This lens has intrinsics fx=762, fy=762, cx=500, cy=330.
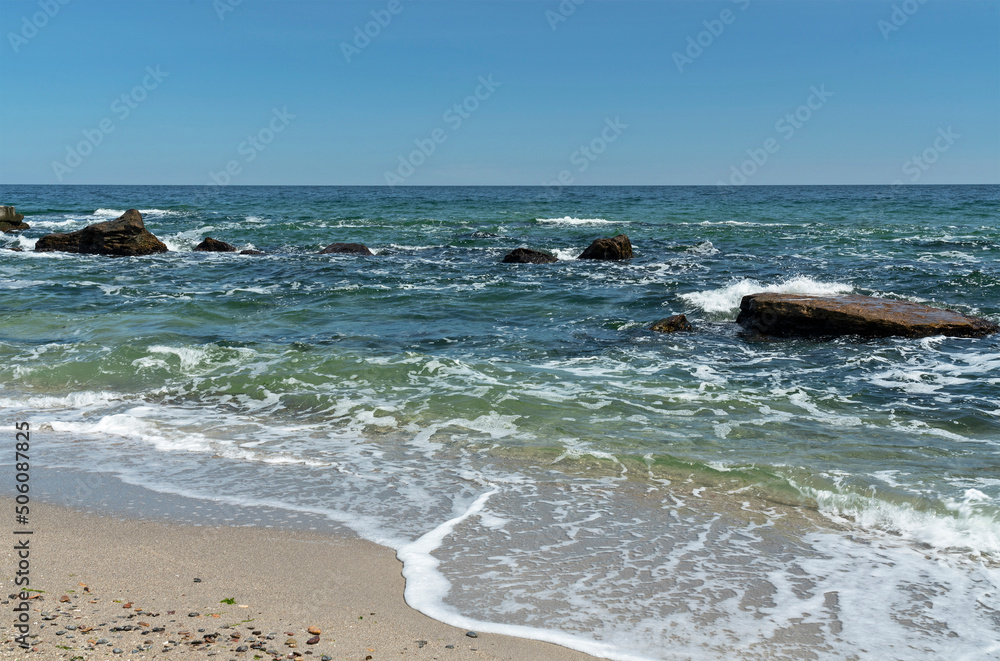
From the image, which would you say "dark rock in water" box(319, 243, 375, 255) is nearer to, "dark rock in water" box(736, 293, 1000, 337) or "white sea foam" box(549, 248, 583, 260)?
"white sea foam" box(549, 248, 583, 260)

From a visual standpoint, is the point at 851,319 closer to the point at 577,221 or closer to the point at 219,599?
the point at 219,599

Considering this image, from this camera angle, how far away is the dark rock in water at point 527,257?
2096 cm

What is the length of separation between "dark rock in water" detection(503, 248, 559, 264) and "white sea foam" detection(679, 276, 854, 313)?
6715 millimetres

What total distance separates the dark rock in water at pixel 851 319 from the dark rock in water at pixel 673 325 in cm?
91

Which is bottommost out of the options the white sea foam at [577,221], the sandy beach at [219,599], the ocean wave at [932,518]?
the sandy beach at [219,599]

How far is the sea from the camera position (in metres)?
3.87

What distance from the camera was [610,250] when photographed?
21391 millimetres

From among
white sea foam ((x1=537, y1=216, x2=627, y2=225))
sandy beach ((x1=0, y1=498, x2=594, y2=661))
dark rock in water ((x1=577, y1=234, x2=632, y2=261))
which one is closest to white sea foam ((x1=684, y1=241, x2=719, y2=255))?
dark rock in water ((x1=577, y1=234, x2=632, y2=261))

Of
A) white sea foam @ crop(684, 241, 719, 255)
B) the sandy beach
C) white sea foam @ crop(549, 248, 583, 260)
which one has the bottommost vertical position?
the sandy beach

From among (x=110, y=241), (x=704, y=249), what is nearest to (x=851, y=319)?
Result: (x=704, y=249)

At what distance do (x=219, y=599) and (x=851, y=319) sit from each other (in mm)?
9451

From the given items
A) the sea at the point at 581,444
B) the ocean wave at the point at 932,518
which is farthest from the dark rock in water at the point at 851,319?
the ocean wave at the point at 932,518

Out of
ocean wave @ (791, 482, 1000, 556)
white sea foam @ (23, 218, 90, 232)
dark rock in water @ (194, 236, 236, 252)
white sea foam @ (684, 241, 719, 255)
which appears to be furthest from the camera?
white sea foam @ (23, 218, 90, 232)

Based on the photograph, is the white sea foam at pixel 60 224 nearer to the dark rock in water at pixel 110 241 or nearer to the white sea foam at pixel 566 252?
the dark rock in water at pixel 110 241
